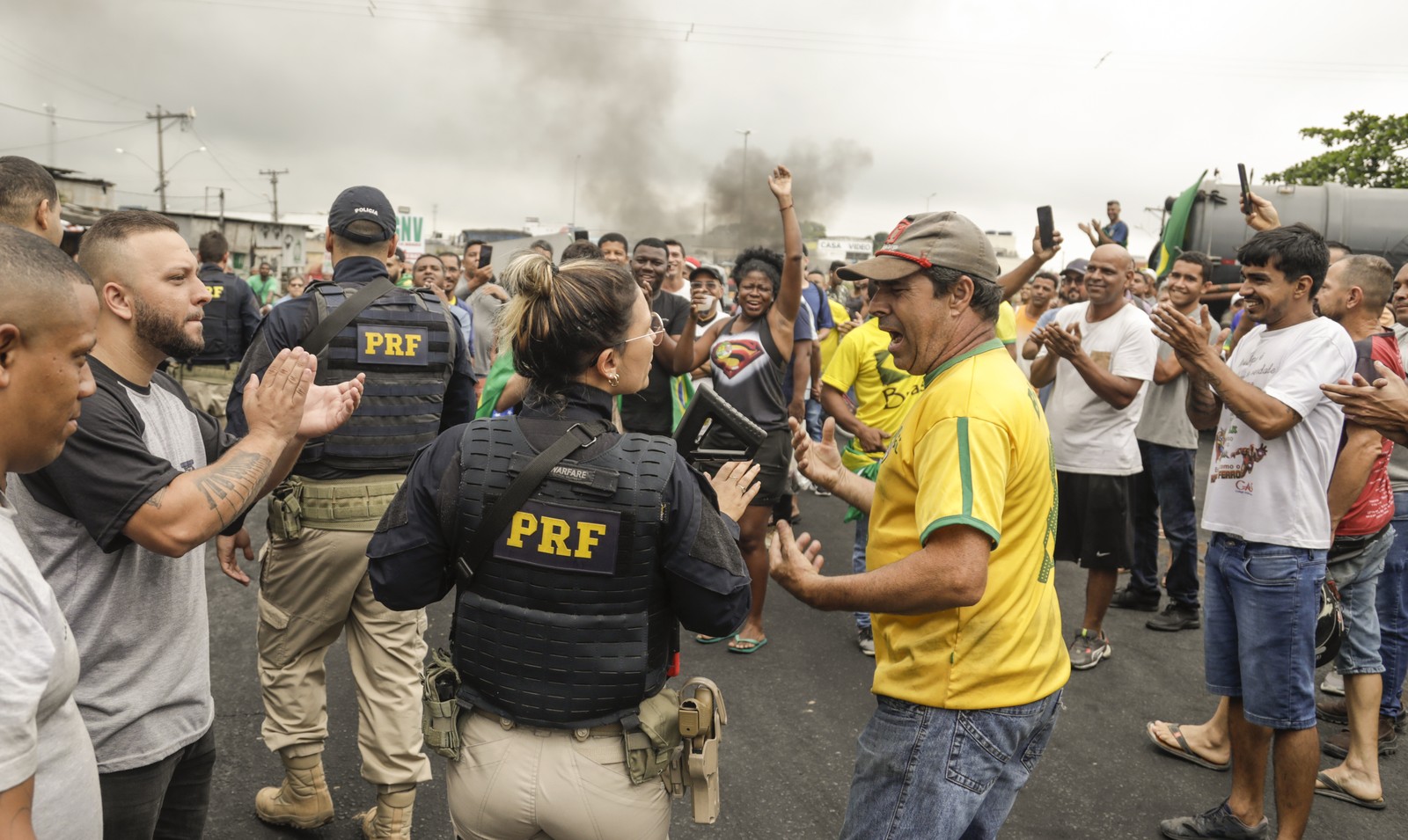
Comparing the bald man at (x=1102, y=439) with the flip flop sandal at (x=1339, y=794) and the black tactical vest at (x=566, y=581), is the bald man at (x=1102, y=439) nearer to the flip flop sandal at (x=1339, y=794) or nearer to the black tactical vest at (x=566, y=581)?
the flip flop sandal at (x=1339, y=794)

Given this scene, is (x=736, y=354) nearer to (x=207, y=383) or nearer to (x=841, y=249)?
(x=207, y=383)

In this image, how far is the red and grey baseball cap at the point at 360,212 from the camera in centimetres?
333

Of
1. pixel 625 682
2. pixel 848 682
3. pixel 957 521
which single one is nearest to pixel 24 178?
pixel 625 682

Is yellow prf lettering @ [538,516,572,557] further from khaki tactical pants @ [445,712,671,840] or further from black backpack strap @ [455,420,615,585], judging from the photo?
khaki tactical pants @ [445,712,671,840]

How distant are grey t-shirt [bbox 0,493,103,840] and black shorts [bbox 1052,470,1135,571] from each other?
4.46 metres

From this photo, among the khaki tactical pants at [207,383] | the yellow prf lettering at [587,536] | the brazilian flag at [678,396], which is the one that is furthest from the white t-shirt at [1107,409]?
the khaki tactical pants at [207,383]

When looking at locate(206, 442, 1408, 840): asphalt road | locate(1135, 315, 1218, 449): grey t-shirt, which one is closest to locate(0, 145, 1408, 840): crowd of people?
locate(206, 442, 1408, 840): asphalt road

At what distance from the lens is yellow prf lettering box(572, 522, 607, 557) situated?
186 cm

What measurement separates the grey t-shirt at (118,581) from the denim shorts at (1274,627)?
336cm

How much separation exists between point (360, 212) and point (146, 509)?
1.75 m

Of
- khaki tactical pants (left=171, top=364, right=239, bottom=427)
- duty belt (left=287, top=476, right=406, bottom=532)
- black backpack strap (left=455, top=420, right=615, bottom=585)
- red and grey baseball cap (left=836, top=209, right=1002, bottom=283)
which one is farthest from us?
khaki tactical pants (left=171, top=364, right=239, bottom=427)

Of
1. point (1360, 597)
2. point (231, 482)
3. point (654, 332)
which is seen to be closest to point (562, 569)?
point (654, 332)

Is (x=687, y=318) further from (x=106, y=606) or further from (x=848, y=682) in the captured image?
(x=106, y=606)

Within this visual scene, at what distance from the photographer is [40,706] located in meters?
1.26
